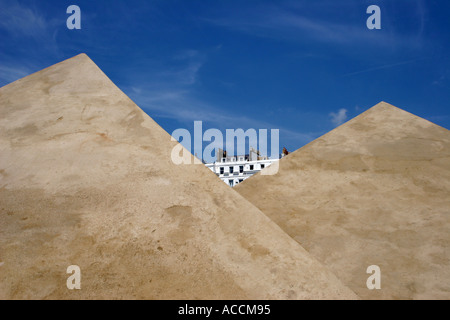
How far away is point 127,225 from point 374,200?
8.89 ft

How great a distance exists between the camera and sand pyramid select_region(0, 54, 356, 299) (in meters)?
1.96

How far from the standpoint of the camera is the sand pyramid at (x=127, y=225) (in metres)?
Answer: 1.96

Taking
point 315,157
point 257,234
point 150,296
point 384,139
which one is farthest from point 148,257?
point 384,139

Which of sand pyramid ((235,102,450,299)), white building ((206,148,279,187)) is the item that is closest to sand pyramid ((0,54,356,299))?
sand pyramid ((235,102,450,299))

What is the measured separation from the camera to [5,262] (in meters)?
2.00

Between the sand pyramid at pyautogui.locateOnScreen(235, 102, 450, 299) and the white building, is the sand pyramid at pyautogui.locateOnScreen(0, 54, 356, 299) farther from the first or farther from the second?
the white building

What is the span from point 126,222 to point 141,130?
1.02m

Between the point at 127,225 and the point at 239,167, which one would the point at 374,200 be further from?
the point at 239,167

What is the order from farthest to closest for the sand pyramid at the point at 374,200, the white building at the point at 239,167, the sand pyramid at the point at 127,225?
the white building at the point at 239,167, the sand pyramid at the point at 374,200, the sand pyramid at the point at 127,225

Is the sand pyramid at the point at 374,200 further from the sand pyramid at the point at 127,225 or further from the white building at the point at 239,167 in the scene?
the white building at the point at 239,167

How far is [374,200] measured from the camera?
3.71 metres

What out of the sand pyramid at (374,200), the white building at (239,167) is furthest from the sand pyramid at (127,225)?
the white building at (239,167)

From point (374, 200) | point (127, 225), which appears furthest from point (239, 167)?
point (127, 225)

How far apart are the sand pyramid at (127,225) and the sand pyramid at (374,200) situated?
100 cm
